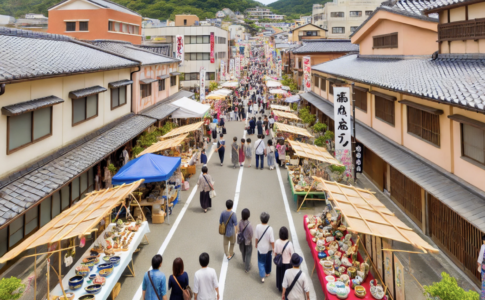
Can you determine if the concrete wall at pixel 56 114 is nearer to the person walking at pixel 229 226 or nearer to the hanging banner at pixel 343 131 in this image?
the person walking at pixel 229 226

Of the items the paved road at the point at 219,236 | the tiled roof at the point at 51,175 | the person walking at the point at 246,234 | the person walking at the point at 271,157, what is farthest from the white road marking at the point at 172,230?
the person walking at the point at 271,157

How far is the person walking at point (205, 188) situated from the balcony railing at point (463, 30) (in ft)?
33.0

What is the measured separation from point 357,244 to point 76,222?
6.43m

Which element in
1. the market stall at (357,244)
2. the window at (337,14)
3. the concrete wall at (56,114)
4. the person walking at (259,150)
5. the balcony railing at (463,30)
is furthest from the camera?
the window at (337,14)

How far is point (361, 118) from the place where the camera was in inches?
738

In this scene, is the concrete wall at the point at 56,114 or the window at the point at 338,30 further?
the window at the point at 338,30

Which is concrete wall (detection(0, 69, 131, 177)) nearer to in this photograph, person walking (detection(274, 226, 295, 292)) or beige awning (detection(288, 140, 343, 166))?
person walking (detection(274, 226, 295, 292))

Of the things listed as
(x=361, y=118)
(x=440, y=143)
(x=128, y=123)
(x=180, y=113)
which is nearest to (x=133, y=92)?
(x=128, y=123)

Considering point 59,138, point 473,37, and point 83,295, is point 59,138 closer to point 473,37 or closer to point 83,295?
point 83,295

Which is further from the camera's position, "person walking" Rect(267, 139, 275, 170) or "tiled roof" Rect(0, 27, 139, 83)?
"person walking" Rect(267, 139, 275, 170)

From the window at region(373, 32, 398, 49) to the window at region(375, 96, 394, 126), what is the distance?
13.0ft

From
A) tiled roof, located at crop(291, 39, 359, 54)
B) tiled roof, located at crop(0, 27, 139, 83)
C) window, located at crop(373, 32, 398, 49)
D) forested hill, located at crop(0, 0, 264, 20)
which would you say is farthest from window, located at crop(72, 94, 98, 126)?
forested hill, located at crop(0, 0, 264, 20)

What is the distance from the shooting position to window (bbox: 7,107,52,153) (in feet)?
28.6

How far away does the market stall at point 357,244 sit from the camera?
22.7 feet
